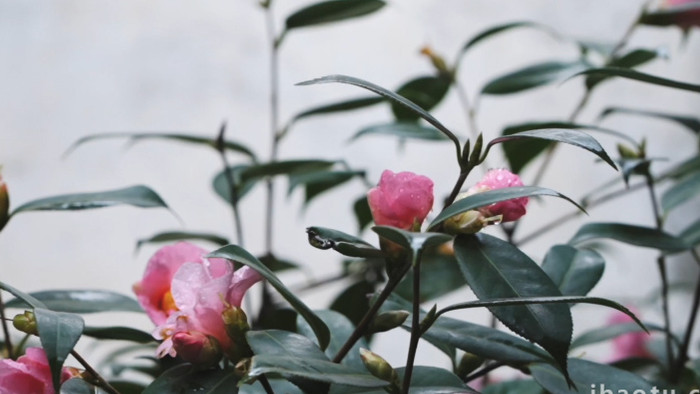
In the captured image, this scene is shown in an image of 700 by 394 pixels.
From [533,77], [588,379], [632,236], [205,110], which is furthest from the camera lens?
[205,110]

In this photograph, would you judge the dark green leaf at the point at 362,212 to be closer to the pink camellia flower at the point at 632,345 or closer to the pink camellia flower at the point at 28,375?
the pink camellia flower at the point at 632,345

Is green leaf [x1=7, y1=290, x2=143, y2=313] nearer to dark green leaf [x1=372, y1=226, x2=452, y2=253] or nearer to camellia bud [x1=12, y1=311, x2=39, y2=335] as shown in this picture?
camellia bud [x1=12, y1=311, x2=39, y2=335]

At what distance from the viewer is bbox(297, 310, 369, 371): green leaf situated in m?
0.46

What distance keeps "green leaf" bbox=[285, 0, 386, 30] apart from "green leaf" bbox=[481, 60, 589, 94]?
139mm

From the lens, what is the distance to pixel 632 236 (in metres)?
0.59

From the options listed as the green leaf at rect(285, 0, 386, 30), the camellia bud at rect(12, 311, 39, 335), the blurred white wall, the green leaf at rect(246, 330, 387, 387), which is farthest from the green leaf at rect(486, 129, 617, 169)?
the blurred white wall

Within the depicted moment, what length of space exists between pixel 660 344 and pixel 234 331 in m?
0.65

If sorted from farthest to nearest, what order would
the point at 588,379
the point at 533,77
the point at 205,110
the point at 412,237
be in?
the point at 205,110 → the point at 533,77 → the point at 588,379 → the point at 412,237

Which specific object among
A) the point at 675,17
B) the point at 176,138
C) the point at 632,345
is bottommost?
the point at 632,345

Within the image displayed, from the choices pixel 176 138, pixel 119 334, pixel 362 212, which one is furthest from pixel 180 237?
pixel 119 334

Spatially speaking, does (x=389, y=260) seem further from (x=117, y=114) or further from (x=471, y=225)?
(x=117, y=114)

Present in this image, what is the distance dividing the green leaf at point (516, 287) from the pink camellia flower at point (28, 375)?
0.64 ft

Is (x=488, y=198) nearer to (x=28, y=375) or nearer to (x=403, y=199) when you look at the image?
(x=403, y=199)

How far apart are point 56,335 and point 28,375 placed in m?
0.05
